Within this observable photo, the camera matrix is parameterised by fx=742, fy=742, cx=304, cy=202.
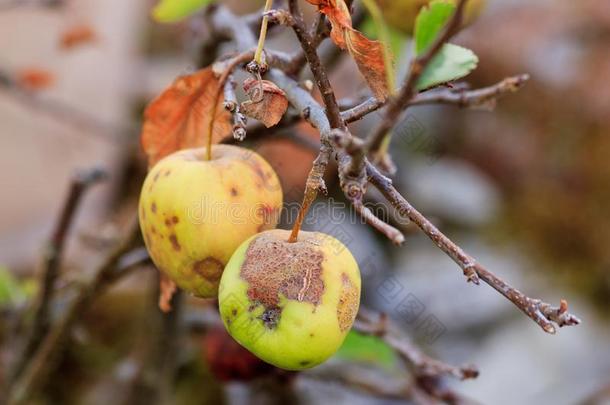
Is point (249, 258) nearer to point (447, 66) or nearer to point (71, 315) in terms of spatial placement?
point (447, 66)

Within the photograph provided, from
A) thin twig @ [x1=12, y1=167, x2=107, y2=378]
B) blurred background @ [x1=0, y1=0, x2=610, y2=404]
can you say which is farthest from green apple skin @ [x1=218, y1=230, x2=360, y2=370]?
blurred background @ [x1=0, y1=0, x2=610, y2=404]

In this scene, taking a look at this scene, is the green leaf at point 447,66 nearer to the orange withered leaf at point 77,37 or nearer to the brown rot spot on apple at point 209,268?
the brown rot spot on apple at point 209,268

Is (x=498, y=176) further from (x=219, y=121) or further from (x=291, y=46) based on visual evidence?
(x=219, y=121)

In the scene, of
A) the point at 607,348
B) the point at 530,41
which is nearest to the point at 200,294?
the point at 607,348

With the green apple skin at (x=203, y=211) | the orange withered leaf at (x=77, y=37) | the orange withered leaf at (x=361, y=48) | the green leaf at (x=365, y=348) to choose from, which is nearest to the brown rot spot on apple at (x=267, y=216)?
the green apple skin at (x=203, y=211)

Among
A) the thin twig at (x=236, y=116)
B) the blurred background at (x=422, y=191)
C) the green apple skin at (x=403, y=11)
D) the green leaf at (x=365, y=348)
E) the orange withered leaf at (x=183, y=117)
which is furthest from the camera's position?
the blurred background at (x=422, y=191)

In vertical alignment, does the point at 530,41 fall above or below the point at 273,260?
below
